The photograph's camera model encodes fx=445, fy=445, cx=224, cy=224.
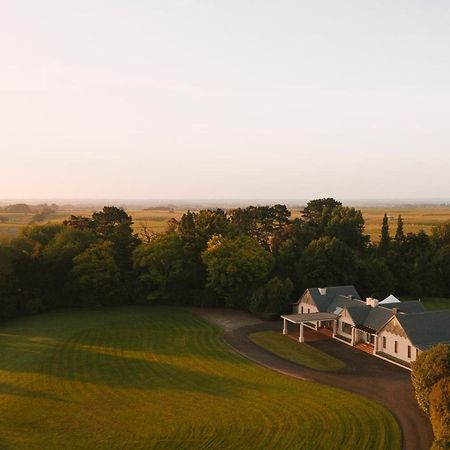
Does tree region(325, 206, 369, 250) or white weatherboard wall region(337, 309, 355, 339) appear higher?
tree region(325, 206, 369, 250)

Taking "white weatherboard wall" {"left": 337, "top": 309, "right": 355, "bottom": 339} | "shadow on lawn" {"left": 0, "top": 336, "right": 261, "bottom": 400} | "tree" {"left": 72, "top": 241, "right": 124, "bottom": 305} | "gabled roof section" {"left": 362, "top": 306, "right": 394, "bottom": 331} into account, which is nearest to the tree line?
"shadow on lawn" {"left": 0, "top": 336, "right": 261, "bottom": 400}

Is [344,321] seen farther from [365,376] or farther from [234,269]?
[234,269]

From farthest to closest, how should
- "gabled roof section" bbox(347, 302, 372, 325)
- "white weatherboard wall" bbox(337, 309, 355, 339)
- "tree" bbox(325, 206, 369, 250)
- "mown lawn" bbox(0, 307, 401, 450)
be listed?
1. "tree" bbox(325, 206, 369, 250)
2. "white weatherboard wall" bbox(337, 309, 355, 339)
3. "gabled roof section" bbox(347, 302, 372, 325)
4. "mown lawn" bbox(0, 307, 401, 450)

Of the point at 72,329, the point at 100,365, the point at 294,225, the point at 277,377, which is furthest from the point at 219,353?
the point at 294,225

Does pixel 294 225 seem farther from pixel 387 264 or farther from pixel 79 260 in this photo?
pixel 79 260

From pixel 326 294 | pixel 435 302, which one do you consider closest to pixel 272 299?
pixel 326 294

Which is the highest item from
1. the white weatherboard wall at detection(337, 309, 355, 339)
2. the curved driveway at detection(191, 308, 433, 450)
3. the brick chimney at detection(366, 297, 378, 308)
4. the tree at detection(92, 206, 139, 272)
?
the tree at detection(92, 206, 139, 272)

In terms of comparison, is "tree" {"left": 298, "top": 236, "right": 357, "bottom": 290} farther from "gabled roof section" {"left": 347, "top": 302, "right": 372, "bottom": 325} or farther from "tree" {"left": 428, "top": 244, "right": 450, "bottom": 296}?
"tree" {"left": 428, "top": 244, "right": 450, "bottom": 296}
